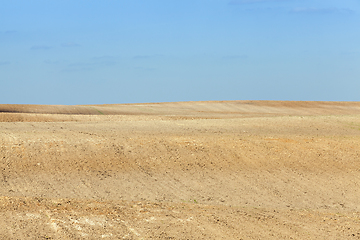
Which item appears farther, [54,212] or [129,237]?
[54,212]

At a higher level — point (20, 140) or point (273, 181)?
point (20, 140)

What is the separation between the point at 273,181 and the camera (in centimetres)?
1540

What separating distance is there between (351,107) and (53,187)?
49.7m

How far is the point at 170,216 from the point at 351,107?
170ft

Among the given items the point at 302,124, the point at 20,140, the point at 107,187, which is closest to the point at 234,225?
the point at 107,187

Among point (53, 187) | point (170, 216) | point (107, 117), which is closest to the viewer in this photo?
point (170, 216)

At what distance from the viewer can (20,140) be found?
17.5 metres

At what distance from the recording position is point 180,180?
15.1 metres

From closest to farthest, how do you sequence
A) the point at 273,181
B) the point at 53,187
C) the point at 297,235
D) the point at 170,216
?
the point at 297,235, the point at 170,216, the point at 53,187, the point at 273,181

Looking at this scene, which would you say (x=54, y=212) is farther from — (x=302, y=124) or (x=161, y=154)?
(x=302, y=124)

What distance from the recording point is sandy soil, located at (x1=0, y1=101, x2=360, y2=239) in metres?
9.30

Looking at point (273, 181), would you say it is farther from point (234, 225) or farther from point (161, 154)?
point (234, 225)

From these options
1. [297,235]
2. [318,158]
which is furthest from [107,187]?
[318,158]

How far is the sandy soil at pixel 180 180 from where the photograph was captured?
930cm
